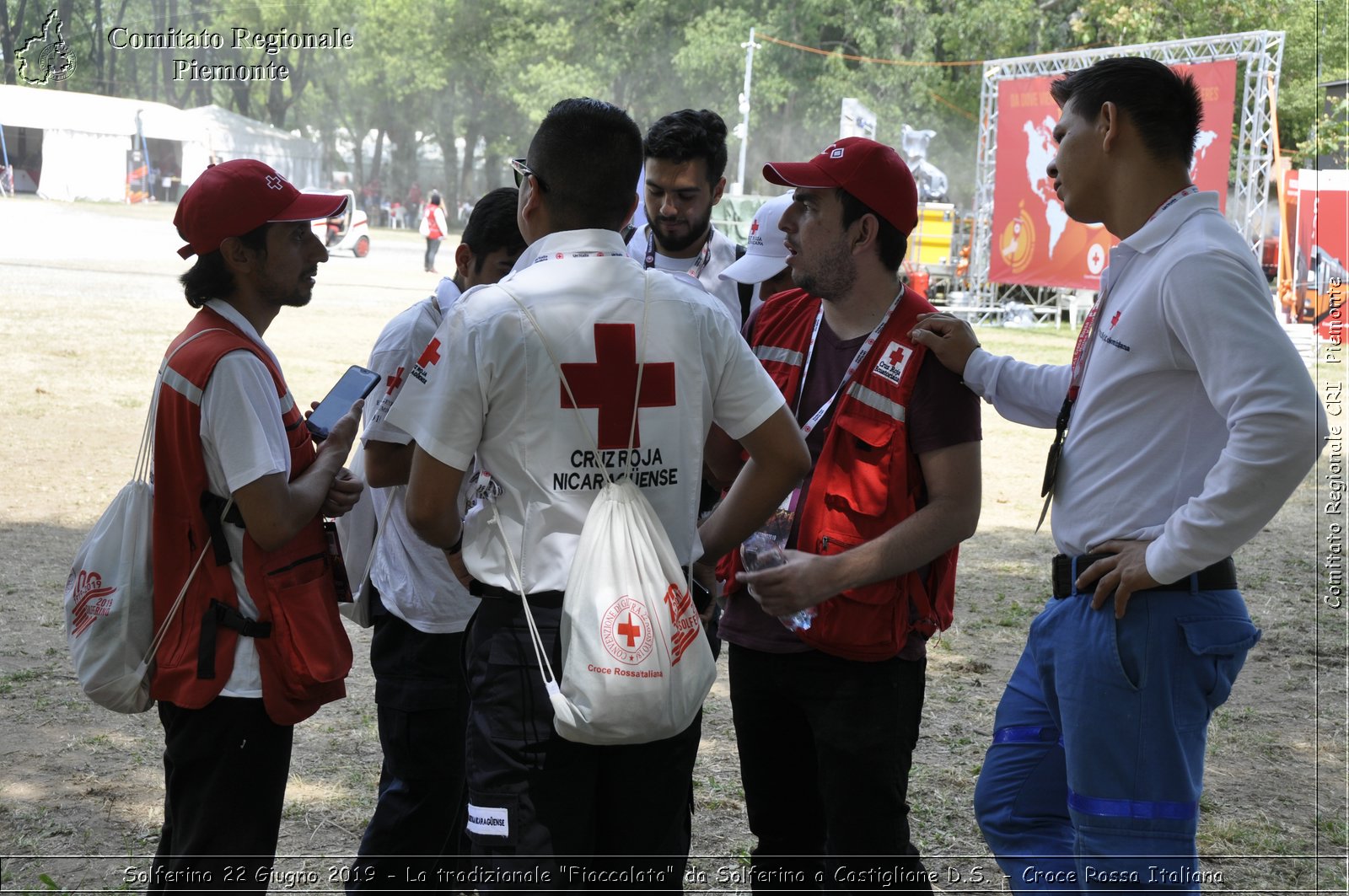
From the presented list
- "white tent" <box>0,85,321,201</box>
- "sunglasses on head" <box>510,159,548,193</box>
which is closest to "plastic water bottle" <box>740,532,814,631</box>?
"sunglasses on head" <box>510,159,548,193</box>

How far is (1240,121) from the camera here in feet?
84.0

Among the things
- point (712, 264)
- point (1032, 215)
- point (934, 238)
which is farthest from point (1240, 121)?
point (712, 264)

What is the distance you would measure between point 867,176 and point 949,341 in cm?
49

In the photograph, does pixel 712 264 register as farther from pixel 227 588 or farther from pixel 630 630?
pixel 630 630

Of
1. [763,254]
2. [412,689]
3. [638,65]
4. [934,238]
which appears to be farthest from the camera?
[638,65]

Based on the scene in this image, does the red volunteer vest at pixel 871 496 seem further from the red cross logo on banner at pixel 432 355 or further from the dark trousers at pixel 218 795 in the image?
the dark trousers at pixel 218 795

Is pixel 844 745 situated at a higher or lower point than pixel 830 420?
lower

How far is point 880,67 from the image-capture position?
48.0 m

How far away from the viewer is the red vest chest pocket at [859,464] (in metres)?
2.95

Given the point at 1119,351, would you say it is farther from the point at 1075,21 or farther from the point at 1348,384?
the point at 1075,21

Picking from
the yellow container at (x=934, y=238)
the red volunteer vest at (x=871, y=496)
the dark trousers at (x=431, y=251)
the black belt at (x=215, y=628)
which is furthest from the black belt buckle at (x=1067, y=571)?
the dark trousers at (x=431, y=251)

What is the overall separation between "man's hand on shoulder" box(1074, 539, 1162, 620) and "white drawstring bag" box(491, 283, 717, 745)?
0.95 metres

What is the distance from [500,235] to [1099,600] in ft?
6.62

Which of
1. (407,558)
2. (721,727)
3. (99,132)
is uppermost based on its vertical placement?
(99,132)
